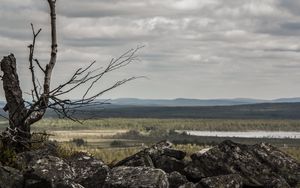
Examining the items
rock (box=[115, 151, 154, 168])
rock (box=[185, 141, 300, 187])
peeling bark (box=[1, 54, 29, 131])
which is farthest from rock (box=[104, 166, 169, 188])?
peeling bark (box=[1, 54, 29, 131])

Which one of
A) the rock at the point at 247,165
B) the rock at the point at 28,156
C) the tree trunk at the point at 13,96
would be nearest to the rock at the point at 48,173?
the rock at the point at 28,156

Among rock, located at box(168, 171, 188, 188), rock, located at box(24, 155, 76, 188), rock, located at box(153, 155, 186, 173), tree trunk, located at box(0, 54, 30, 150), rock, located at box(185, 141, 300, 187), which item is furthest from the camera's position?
rock, located at box(153, 155, 186, 173)

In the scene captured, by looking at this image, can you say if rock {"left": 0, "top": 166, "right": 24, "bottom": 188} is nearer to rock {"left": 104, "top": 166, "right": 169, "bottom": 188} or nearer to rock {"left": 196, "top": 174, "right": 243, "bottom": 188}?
rock {"left": 104, "top": 166, "right": 169, "bottom": 188}

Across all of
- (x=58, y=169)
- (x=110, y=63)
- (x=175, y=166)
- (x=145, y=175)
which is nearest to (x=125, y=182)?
(x=145, y=175)

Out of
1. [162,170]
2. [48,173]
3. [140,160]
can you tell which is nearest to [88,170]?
[48,173]

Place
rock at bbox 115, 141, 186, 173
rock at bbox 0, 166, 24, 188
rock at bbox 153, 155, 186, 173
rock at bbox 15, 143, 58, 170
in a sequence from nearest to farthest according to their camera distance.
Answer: rock at bbox 0, 166, 24, 188
rock at bbox 15, 143, 58, 170
rock at bbox 115, 141, 186, 173
rock at bbox 153, 155, 186, 173

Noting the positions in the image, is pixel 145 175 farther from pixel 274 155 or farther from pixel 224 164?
pixel 274 155

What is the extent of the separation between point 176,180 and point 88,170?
285cm

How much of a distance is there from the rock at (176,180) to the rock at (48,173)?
311 cm

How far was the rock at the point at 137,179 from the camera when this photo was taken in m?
16.5

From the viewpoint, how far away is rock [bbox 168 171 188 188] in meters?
18.6

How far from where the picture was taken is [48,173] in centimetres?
1638

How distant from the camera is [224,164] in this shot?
20.7 m

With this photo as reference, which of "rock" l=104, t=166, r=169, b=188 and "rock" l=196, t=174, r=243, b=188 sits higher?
"rock" l=104, t=166, r=169, b=188
